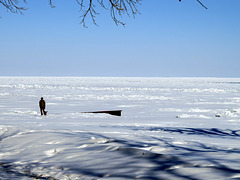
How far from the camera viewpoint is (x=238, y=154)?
5.35 m

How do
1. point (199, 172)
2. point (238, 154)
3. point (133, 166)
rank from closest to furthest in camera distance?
point (199, 172), point (133, 166), point (238, 154)

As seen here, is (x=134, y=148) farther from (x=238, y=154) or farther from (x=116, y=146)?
(x=238, y=154)

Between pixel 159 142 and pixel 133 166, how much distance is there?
1.88m

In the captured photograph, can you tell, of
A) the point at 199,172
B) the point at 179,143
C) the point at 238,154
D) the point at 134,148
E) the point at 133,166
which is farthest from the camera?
the point at 179,143

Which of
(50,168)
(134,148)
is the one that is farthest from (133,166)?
(50,168)

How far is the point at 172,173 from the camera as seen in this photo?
4441 millimetres

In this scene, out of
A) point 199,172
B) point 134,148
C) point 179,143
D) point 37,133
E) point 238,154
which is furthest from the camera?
point 37,133

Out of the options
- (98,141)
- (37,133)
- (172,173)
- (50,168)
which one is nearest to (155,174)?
(172,173)

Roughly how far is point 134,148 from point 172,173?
141 centimetres

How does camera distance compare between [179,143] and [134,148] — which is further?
[179,143]

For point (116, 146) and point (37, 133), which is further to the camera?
point (37, 133)

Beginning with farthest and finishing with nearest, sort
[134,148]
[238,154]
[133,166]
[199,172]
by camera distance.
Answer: [134,148] < [238,154] < [133,166] < [199,172]

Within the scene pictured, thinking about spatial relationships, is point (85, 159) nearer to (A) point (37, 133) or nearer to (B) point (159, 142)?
(B) point (159, 142)

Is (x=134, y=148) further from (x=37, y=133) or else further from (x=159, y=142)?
(x=37, y=133)
